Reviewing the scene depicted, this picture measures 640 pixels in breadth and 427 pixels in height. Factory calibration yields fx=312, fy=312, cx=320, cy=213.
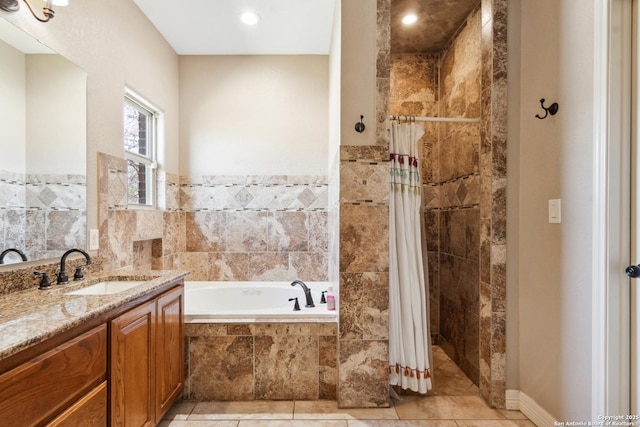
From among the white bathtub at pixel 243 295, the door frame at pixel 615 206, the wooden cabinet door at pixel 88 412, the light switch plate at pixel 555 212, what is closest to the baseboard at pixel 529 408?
the door frame at pixel 615 206

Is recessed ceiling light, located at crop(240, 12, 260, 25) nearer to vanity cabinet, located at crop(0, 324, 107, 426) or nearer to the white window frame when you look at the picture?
the white window frame

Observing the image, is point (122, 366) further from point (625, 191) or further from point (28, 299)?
point (625, 191)

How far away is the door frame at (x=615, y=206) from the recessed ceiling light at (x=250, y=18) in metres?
2.18

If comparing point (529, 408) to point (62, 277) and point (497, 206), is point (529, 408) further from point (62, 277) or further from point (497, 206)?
point (62, 277)

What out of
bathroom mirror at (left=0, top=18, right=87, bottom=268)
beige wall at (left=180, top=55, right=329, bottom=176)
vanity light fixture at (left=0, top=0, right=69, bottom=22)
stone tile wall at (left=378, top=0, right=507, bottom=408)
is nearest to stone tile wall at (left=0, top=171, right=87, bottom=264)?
bathroom mirror at (left=0, top=18, right=87, bottom=268)

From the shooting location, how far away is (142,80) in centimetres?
247

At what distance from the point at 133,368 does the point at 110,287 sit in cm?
54

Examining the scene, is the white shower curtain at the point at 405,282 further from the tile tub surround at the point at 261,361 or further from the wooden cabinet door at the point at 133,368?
the wooden cabinet door at the point at 133,368

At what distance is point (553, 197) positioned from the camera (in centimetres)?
166

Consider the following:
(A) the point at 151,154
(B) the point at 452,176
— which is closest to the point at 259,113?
(A) the point at 151,154

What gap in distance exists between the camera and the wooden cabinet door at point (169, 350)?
64.4 inches

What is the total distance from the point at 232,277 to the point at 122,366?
5.59 feet

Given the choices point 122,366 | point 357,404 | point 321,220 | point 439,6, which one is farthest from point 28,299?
point 439,6

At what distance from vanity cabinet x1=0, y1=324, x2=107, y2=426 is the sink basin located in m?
0.53
